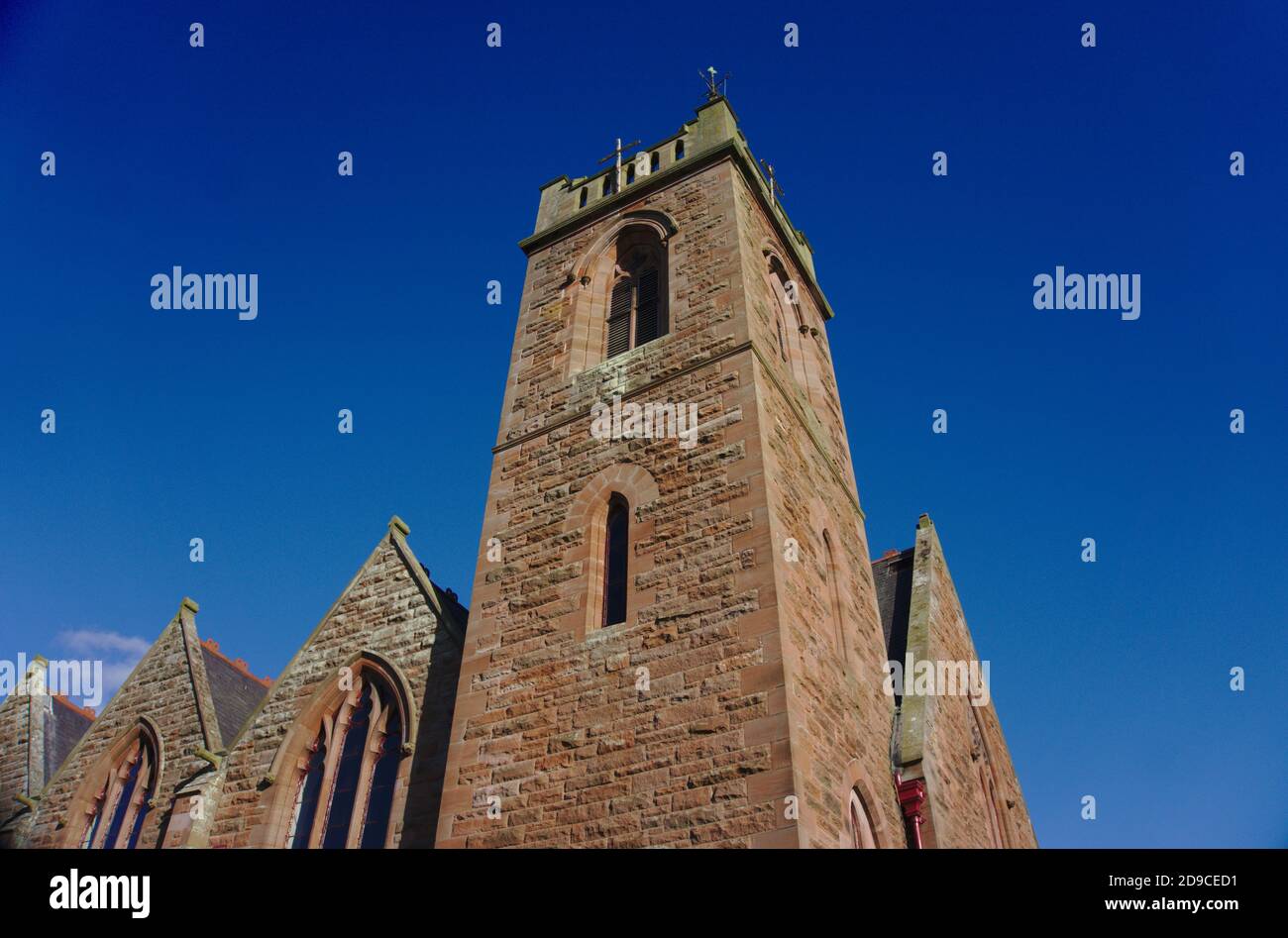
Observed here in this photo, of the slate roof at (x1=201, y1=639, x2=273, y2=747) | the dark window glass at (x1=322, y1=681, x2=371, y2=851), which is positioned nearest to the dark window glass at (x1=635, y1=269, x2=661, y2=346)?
the dark window glass at (x1=322, y1=681, x2=371, y2=851)

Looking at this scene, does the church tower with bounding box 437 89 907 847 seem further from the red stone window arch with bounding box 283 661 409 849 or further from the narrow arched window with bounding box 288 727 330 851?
the narrow arched window with bounding box 288 727 330 851

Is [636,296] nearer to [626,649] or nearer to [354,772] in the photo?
[626,649]

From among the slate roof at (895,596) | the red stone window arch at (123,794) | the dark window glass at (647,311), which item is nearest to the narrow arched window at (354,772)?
the red stone window arch at (123,794)

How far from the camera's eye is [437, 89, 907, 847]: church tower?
9.32m

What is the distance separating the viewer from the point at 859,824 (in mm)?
10672

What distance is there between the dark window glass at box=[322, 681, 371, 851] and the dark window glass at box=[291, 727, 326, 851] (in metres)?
0.25

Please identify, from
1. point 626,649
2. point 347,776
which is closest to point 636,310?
point 626,649

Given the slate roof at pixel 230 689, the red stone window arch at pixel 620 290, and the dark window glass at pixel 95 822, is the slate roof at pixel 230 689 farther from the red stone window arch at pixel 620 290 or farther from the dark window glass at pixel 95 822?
the red stone window arch at pixel 620 290

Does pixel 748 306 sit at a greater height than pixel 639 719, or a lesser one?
greater

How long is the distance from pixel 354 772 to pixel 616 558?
4451 mm
